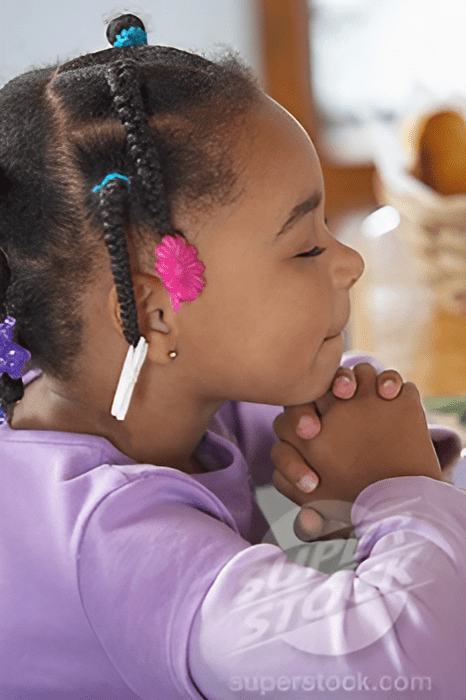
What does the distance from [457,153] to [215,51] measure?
1120 millimetres

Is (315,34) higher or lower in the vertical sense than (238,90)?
lower

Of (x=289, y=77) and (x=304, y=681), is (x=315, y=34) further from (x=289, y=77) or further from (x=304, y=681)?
(x=304, y=681)

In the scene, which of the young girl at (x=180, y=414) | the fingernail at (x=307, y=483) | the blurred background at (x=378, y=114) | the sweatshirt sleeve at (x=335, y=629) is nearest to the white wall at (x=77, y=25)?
the blurred background at (x=378, y=114)

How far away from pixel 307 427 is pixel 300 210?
0.17 meters

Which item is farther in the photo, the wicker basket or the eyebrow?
the wicker basket

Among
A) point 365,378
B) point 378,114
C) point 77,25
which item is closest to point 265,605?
point 365,378

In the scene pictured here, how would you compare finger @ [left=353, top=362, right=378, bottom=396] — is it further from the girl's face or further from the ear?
the ear

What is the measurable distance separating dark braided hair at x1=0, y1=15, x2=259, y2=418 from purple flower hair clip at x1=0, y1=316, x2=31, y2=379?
0.05ft

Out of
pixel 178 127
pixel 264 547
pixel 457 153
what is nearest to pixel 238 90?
pixel 178 127

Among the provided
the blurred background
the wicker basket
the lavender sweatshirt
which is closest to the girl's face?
the lavender sweatshirt

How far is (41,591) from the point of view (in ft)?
1.82

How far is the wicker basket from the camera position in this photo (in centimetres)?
149

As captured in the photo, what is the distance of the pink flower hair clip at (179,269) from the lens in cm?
58

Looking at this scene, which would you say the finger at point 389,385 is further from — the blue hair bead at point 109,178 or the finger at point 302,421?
the blue hair bead at point 109,178
